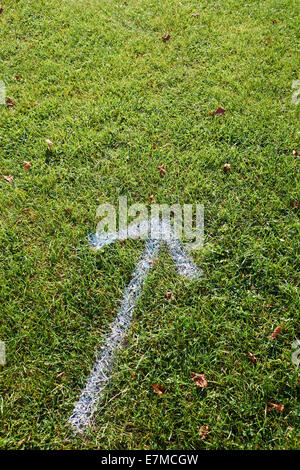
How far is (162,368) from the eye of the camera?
94.3 inches

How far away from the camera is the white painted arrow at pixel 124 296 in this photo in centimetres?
228

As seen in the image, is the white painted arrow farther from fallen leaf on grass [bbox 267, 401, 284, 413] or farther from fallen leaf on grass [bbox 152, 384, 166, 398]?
fallen leaf on grass [bbox 267, 401, 284, 413]

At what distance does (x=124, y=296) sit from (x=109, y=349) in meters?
0.42

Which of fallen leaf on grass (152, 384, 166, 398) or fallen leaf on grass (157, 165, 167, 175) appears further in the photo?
fallen leaf on grass (157, 165, 167, 175)

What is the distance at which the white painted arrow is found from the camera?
7.49ft

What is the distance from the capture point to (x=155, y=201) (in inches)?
130

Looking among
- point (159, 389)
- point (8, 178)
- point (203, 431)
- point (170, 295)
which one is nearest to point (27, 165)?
point (8, 178)

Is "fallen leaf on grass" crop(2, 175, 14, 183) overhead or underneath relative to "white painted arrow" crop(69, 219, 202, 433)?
overhead

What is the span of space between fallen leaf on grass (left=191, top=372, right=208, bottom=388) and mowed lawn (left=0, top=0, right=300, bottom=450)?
0.03 metres

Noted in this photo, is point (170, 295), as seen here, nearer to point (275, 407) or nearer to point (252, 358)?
point (252, 358)

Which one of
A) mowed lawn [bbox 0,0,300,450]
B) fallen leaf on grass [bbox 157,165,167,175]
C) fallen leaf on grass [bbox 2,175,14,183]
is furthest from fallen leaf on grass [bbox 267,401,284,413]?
fallen leaf on grass [bbox 2,175,14,183]

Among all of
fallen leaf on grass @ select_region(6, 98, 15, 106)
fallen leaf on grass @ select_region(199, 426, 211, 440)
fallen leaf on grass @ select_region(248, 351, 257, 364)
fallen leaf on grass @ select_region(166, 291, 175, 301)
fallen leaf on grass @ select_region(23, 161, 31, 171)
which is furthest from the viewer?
fallen leaf on grass @ select_region(6, 98, 15, 106)

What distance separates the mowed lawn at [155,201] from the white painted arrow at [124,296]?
61 mm
